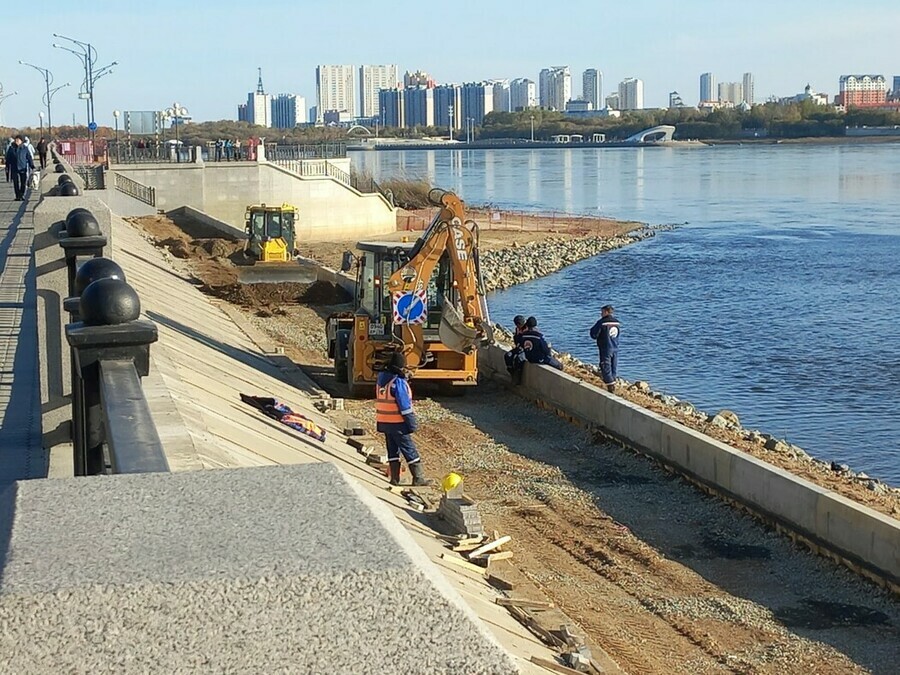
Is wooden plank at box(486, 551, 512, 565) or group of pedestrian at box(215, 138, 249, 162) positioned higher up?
group of pedestrian at box(215, 138, 249, 162)

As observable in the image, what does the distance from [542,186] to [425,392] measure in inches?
4000

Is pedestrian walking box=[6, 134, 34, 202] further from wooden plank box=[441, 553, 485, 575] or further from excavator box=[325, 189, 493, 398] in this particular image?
wooden plank box=[441, 553, 485, 575]

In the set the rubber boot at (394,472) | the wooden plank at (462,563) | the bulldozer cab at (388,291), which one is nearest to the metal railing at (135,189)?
the bulldozer cab at (388,291)

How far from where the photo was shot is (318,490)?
229 cm

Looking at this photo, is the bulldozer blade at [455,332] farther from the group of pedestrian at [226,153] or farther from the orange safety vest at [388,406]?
the group of pedestrian at [226,153]

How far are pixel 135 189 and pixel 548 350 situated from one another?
114 feet

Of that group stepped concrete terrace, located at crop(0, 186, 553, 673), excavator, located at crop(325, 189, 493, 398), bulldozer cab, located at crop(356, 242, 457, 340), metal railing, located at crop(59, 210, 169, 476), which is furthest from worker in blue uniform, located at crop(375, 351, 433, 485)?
stepped concrete terrace, located at crop(0, 186, 553, 673)

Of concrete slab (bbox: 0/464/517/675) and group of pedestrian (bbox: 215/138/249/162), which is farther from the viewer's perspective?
group of pedestrian (bbox: 215/138/249/162)

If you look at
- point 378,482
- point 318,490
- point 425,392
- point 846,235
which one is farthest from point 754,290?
point 318,490

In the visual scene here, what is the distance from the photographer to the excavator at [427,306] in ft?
63.0

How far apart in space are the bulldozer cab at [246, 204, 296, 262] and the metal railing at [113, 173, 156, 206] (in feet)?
44.7

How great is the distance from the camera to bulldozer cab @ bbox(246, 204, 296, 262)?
38750mm

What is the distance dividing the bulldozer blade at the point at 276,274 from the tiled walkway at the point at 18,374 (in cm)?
1278

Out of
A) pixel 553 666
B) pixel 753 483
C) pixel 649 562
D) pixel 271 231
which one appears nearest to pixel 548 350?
pixel 753 483
